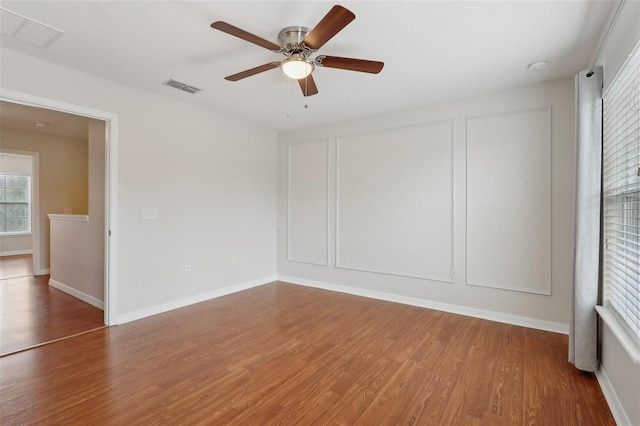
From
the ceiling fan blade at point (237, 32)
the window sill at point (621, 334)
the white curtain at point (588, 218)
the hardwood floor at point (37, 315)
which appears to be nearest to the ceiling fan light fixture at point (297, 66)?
the ceiling fan blade at point (237, 32)

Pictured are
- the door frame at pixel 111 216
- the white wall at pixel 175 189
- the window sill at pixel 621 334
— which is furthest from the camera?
the door frame at pixel 111 216

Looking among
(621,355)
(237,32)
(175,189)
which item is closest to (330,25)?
(237,32)

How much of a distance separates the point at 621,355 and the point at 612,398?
1.13ft

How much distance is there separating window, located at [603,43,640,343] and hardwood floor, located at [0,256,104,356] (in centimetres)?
451

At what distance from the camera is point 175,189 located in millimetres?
3852

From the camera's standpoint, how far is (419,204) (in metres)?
3.97

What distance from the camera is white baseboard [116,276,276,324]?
3.41 m

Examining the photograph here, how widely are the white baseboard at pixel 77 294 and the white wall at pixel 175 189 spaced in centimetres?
79

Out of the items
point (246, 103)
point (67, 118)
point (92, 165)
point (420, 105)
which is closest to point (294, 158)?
point (246, 103)

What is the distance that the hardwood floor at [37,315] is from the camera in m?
2.91

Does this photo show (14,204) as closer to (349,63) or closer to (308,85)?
(308,85)

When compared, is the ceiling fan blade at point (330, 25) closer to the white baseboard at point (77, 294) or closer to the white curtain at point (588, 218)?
the white curtain at point (588, 218)

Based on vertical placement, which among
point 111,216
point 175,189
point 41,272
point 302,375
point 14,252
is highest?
point 175,189

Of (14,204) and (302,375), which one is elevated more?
(14,204)
